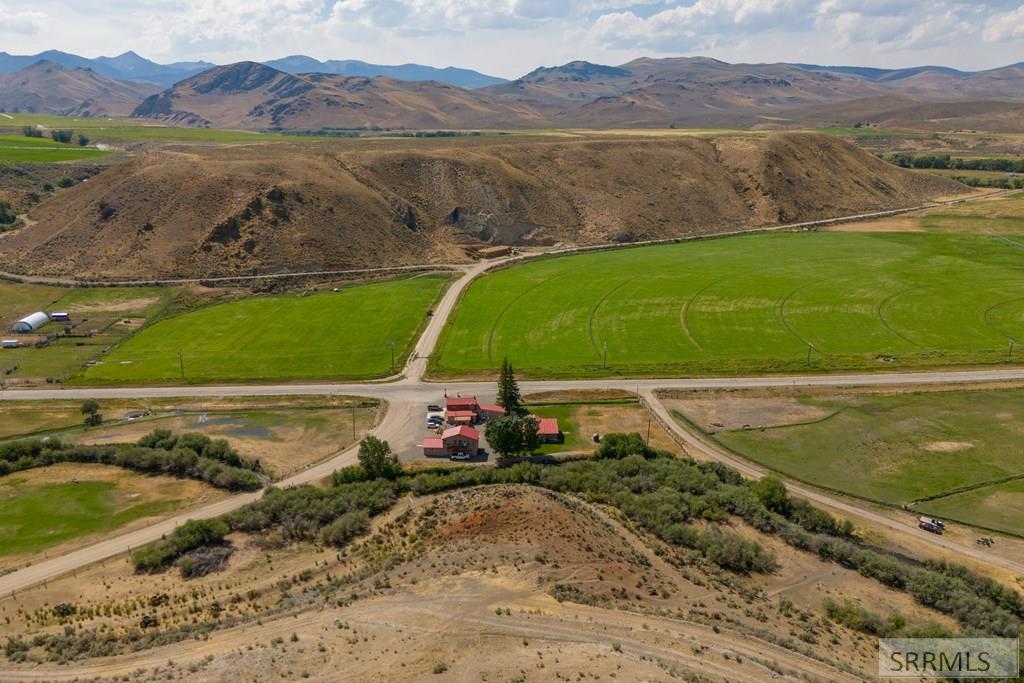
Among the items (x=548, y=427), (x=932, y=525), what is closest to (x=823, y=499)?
(x=932, y=525)

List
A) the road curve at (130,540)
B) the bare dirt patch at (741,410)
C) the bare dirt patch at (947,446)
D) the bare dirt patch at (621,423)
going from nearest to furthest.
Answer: the road curve at (130,540) < the bare dirt patch at (947,446) < the bare dirt patch at (621,423) < the bare dirt patch at (741,410)

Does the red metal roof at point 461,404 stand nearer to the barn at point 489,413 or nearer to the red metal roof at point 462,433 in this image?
the barn at point 489,413

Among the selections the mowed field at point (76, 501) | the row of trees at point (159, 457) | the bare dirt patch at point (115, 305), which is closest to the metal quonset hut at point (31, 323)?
the bare dirt patch at point (115, 305)

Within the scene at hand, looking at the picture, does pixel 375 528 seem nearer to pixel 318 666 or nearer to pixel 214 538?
pixel 214 538

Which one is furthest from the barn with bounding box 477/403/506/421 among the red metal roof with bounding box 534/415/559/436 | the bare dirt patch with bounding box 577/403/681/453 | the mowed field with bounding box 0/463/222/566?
the mowed field with bounding box 0/463/222/566

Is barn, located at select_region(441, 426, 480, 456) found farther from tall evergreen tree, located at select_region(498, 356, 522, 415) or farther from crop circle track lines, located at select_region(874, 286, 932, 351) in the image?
crop circle track lines, located at select_region(874, 286, 932, 351)

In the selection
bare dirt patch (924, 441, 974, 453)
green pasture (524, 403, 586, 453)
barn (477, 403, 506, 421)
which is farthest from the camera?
barn (477, 403, 506, 421)

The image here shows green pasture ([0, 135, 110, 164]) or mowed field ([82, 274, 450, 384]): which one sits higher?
green pasture ([0, 135, 110, 164])
